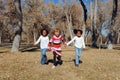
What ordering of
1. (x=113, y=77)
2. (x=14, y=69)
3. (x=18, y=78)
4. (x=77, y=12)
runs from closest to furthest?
(x=18, y=78)
(x=113, y=77)
(x=14, y=69)
(x=77, y=12)

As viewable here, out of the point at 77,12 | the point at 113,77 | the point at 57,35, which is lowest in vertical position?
the point at 113,77

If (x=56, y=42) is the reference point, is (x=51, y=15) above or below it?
above

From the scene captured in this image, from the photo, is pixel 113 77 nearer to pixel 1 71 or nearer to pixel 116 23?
pixel 1 71

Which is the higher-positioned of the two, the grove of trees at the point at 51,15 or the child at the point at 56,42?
the grove of trees at the point at 51,15

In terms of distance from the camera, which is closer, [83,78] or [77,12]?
[83,78]

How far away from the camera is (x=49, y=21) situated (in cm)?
6881

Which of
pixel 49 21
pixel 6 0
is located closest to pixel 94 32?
pixel 6 0

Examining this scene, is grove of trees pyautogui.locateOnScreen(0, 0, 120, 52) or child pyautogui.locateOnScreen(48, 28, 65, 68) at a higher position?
grove of trees pyautogui.locateOnScreen(0, 0, 120, 52)

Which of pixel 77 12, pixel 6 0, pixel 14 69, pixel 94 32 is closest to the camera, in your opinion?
pixel 14 69

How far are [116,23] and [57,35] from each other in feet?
66.4

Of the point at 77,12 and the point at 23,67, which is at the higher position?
the point at 77,12

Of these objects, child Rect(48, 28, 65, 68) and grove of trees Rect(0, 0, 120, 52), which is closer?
child Rect(48, 28, 65, 68)

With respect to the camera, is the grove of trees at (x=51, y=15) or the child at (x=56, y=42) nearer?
the child at (x=56, y=42)

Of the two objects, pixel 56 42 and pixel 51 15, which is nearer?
pixel 56 42
